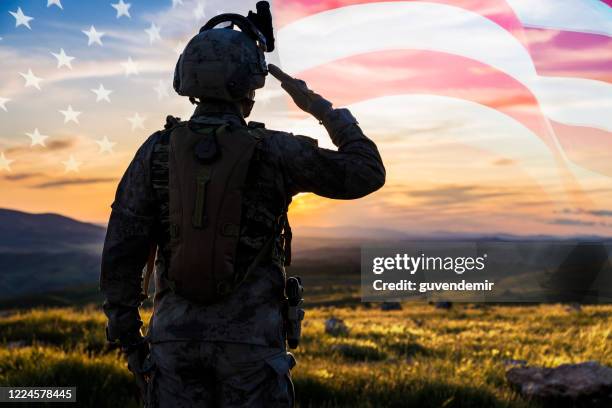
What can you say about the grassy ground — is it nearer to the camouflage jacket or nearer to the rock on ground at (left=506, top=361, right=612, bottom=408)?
the rock on ground at (left=506, top=361, right=612, bottom=408)

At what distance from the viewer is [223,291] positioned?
4301mm

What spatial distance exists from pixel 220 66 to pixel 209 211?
36.9 inches

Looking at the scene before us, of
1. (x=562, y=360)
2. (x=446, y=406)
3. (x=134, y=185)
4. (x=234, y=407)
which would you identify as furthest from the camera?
(x=562, y=360)

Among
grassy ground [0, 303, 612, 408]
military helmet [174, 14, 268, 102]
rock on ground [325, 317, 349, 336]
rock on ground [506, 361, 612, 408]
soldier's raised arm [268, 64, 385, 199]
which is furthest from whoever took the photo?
rock on ground [325, 317, 349, 336]

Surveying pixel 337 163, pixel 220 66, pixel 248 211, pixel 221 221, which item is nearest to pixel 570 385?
pixel 337 163

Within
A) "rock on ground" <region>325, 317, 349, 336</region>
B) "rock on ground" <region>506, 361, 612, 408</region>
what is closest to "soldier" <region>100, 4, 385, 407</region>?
"rock on ground" <region>506, 361, 612, 408</region>

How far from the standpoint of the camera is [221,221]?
4.27 meters

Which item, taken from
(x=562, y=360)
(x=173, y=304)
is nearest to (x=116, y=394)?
(x=173, y=304)

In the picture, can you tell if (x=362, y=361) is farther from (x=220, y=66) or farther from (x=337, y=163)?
(x=220, y=66)

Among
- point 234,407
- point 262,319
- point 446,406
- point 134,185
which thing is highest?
point 134,185

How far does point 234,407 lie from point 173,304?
28.5 inches

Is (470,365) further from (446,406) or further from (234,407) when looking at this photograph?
(234,407)

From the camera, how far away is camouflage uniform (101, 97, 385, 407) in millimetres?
4340

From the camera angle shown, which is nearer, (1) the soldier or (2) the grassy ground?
(1) the soldier
